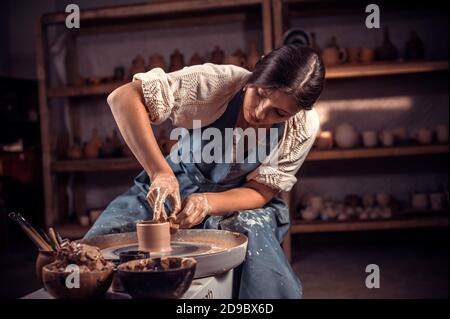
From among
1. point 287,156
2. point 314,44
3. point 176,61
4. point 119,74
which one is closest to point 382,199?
point 314,44

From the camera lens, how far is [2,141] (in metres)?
5.11

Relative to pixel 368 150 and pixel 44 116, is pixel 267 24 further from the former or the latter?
pixel 44 116

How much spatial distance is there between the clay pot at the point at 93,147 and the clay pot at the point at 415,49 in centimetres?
246

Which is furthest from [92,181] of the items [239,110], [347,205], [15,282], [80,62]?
[239,110]

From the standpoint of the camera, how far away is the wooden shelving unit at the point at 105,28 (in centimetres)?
387

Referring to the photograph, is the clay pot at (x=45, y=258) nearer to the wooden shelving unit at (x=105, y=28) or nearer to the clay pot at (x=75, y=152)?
A: the wooden shelving unit at (x=105, y=28)

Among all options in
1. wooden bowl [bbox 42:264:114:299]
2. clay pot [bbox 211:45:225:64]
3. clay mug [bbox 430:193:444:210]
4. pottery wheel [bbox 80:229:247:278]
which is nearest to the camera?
wooden bowl [bbox 42:264:114:299]

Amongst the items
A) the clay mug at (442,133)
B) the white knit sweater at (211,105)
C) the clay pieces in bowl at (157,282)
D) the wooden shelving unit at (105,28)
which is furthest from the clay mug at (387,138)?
the clay pieces in bowl at (157,282)

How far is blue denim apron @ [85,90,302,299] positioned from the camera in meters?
1.50

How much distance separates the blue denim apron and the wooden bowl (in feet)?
1.87

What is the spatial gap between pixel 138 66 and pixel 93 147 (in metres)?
0.73

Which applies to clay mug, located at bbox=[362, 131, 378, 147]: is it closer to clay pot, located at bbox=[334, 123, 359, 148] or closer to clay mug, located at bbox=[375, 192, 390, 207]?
clay pot, located at bbox=[334, 123, 359, 148]

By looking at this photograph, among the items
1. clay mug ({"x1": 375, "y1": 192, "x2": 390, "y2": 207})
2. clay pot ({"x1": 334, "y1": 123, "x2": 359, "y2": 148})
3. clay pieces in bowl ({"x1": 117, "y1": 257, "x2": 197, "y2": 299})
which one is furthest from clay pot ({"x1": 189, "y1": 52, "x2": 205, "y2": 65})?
clay pieces in bowl ({"x1": 117, "y1": 257, "x2": 197, "y2": 299})

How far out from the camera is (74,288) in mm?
996
